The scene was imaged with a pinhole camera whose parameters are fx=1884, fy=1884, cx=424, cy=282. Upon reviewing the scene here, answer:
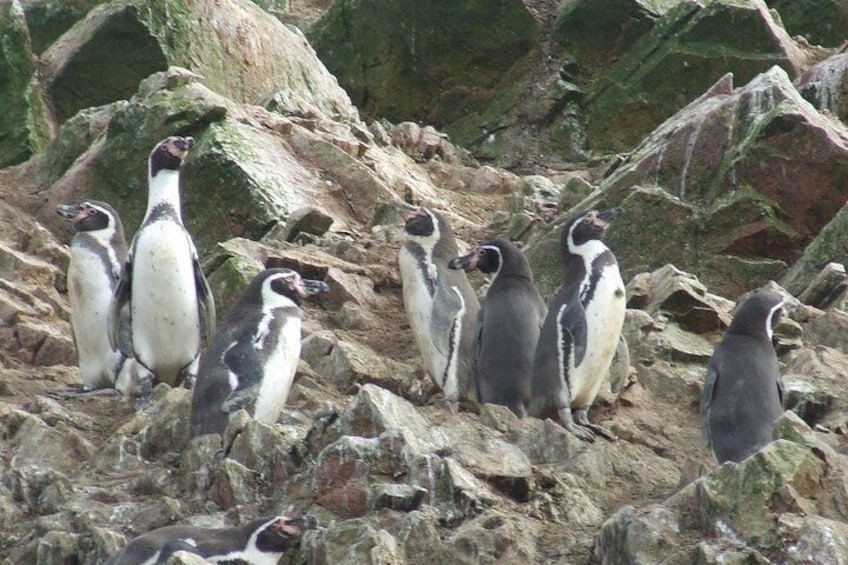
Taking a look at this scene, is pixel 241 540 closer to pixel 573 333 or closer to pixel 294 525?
pixel 294 525

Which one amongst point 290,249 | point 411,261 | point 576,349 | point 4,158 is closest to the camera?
point 576,349

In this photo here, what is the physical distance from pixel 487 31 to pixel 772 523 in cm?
1341

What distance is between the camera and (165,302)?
491 inches

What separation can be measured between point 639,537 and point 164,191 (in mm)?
5785

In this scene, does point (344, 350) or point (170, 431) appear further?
point (344, 350)

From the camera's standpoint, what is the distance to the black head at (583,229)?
12.4 metres

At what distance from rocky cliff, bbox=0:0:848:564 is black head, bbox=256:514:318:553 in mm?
127

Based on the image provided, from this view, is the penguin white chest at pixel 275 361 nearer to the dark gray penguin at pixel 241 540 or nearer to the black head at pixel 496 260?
the black head at pixel 496 260

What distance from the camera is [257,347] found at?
10984 mm

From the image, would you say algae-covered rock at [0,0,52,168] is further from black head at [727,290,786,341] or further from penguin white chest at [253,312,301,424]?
black head at [727,290,786,341]

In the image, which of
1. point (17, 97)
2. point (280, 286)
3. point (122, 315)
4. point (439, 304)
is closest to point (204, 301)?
point (122, 315)

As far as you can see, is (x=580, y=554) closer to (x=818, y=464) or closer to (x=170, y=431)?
(x=818, y=464)

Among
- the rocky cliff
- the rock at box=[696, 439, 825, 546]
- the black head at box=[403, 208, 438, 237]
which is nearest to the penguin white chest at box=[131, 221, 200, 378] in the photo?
the rocky cliff

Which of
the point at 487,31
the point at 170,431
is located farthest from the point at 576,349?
the point at 487,31
